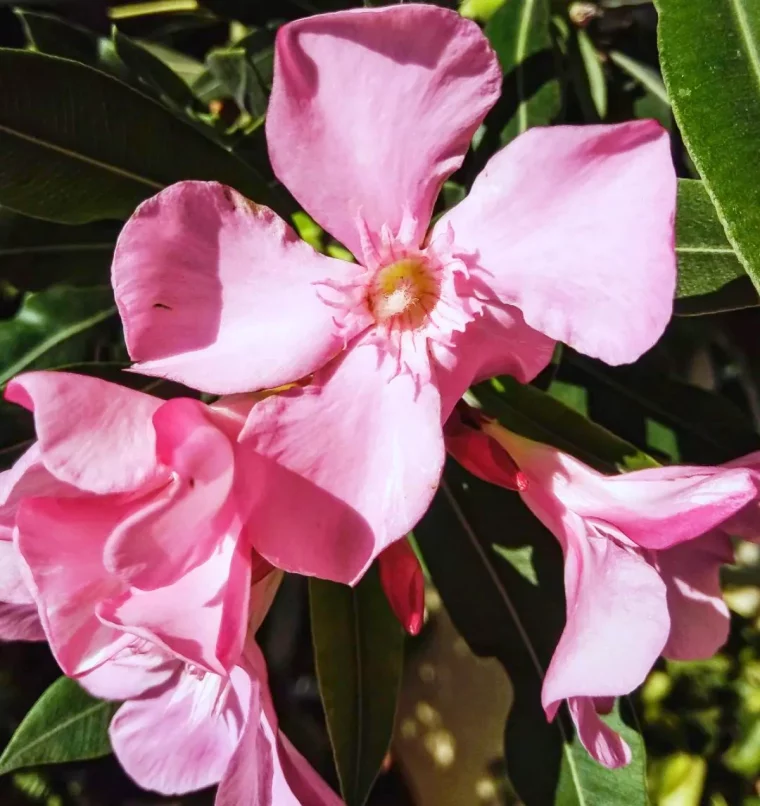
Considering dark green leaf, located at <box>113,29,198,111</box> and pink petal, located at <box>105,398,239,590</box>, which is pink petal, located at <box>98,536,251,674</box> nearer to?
pink petal, located at <box>105,398,239,590</box>

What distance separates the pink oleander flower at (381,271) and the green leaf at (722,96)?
46 millimetres

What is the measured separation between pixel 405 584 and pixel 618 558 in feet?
0.50

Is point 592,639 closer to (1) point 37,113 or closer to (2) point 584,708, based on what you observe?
(2) point 584,708

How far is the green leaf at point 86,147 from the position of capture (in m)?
0.63

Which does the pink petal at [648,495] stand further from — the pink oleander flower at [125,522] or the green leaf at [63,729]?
the green leaf at [63,729]

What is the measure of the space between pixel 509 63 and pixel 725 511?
0.52 metres

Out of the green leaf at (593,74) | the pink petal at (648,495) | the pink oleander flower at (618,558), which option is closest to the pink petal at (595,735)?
the pink oleander flower at (618,558)

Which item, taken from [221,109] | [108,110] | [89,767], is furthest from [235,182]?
[89,767]

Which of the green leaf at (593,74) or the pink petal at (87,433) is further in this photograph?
the green leaf at (593,74)

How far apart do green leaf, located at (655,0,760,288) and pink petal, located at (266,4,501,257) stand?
113 millimetres

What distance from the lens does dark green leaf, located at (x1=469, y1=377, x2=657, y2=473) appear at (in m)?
0.70

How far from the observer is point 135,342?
0.46m

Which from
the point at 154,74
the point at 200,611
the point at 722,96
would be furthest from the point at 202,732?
the point at 154,74

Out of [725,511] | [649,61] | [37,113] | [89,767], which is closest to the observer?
[725,511]
